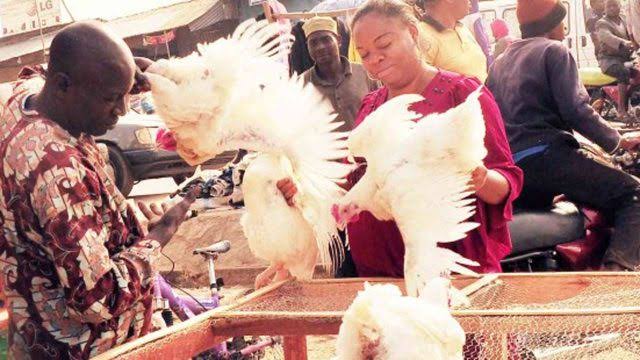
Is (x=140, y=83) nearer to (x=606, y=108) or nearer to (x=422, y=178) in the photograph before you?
(x=422, y=178)

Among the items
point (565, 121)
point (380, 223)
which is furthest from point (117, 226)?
point (565, 121)

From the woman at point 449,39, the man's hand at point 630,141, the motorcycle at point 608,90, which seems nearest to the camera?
the man's hand at point 630,141

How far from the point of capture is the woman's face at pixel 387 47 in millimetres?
2404

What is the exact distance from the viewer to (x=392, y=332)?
59.4 inches

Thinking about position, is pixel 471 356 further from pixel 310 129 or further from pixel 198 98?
pixel 198 98

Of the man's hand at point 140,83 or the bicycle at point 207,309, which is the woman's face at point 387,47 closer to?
the man's hand at point 140,83

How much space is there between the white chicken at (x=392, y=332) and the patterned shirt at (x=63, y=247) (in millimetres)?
675

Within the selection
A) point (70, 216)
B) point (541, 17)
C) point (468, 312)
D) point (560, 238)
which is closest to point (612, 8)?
point (541, 17)

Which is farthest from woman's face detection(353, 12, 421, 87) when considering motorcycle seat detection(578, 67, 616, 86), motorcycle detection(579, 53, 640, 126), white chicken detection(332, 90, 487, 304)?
motorcycle seat detection(578, 67, 616, 86)

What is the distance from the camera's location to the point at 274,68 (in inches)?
93.5

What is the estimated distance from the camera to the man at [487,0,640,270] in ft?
11.6

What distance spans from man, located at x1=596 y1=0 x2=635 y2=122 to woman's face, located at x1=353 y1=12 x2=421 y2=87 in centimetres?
937

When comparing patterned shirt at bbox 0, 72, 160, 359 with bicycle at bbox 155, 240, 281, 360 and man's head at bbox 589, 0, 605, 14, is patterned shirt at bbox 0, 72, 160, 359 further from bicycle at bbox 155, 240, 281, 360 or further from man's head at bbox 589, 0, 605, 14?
man's head at bbox 589, 0, 605, 14

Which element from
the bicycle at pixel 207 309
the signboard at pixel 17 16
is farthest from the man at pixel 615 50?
the signboard at pixel 17 16
